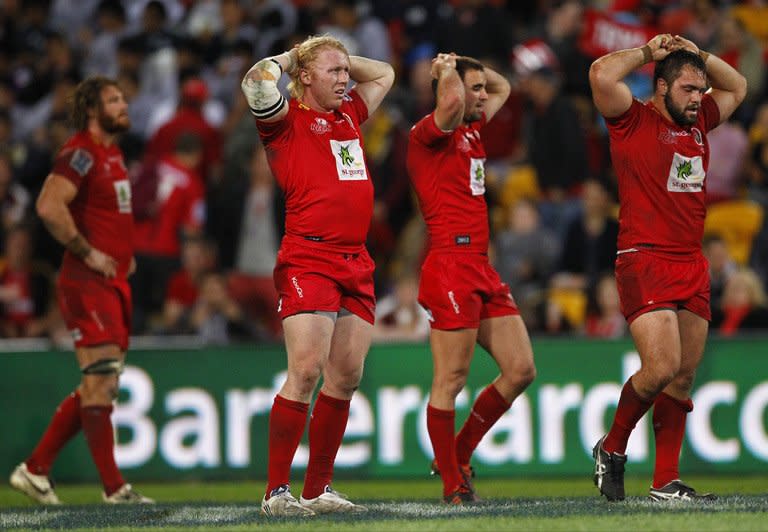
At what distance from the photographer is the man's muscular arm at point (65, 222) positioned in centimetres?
933

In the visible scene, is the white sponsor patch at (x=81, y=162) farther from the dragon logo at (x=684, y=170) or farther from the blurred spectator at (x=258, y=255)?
the blurred spectator at (x=258, y=255)

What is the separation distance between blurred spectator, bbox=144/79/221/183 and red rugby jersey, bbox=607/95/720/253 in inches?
288

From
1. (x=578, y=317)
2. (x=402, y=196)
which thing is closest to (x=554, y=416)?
(x=578, y=317)

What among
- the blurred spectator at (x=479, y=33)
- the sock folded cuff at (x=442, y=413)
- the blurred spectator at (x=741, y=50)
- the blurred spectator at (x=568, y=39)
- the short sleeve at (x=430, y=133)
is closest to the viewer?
the short sleeve at (x=430, y=133)

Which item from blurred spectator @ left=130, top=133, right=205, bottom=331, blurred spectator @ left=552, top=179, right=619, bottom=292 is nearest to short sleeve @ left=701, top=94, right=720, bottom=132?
blurred spectator @ left=552, top=179, right=619, bottom=292

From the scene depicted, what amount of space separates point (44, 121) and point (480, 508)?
1058cm

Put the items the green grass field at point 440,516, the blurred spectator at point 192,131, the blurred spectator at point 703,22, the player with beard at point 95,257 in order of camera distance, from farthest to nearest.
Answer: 1. the blurred spectator at point 192,131
2. the blurred spectator at point 703,22
3. the player with beard at point 95,257
4. the green grass field at point 440,516

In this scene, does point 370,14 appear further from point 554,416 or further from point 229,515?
point 229,515

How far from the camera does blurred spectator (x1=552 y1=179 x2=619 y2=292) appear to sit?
13.1 metres

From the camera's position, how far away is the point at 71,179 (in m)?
9.45

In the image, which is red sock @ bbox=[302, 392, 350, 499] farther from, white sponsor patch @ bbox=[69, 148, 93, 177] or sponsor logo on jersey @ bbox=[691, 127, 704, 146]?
white sponsor patch @ bbox=[69, 148, 93, 177]

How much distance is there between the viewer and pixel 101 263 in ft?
31.0

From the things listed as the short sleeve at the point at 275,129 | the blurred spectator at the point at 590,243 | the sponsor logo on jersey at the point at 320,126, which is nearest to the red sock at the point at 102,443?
the short sleeve at the point at 275,129

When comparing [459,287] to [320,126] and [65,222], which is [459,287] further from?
[65,222]
